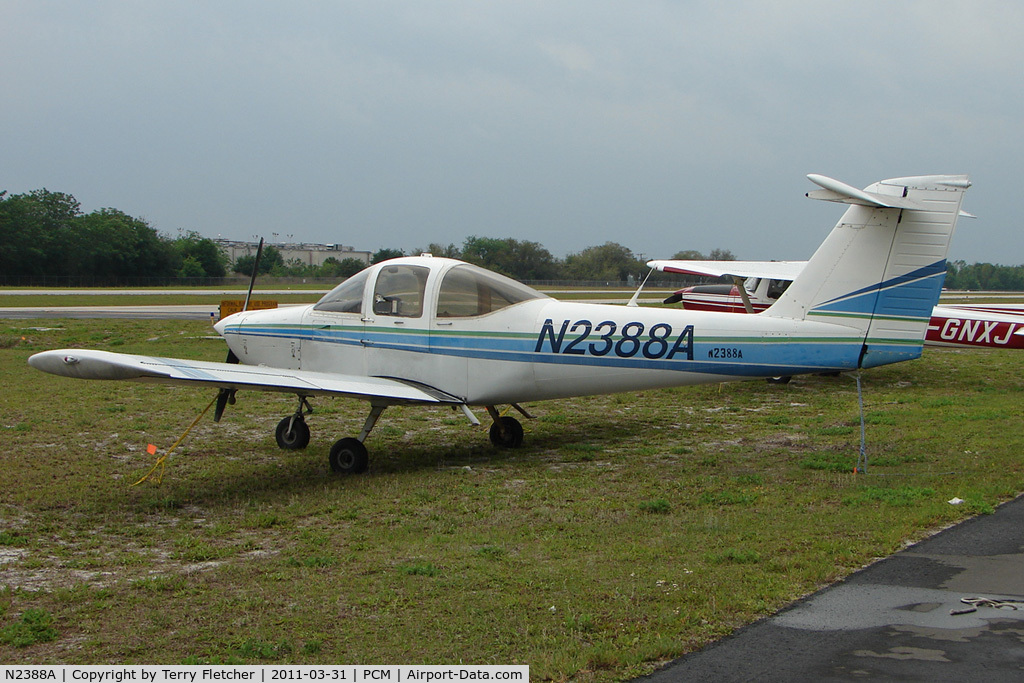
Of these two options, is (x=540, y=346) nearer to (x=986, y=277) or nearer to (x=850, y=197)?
(x=850, y=197)

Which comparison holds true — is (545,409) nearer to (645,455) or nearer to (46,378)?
(645,455)

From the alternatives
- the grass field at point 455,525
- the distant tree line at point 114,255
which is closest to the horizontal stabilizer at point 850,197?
the grass field at point 455,525

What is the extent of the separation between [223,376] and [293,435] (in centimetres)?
236

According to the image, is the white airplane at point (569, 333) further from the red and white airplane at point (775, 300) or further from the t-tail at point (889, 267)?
the red and white airplane at point (775, 300)

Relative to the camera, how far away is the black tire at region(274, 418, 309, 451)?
34.2 ft

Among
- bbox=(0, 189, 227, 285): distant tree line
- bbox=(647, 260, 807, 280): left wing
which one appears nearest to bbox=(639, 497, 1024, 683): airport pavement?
bbox=(647, 260, 807, 280): left wing

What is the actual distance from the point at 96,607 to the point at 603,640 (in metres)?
2.96

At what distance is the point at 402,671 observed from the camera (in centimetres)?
422

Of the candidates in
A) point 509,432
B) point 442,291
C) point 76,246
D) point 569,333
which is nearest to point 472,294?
point 442,291

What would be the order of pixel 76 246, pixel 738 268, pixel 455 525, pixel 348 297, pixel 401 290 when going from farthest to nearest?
pixel 76 246 → pixel 738 268 → pixel 348 297 → pixel 401 290 → pixel 455 525

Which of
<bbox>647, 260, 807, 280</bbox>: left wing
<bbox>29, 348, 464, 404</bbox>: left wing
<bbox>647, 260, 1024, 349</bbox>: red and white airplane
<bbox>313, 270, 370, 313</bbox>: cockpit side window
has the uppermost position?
<bbox>647, 260, 807, 280</bbox>: left wing

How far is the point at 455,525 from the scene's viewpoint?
7051 millimetres

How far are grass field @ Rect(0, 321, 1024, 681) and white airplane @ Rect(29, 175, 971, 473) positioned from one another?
92cm

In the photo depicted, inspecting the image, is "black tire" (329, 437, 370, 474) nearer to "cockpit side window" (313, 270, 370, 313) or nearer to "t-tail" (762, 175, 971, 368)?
"cockpit side window" (313, 270, 370, 313)
